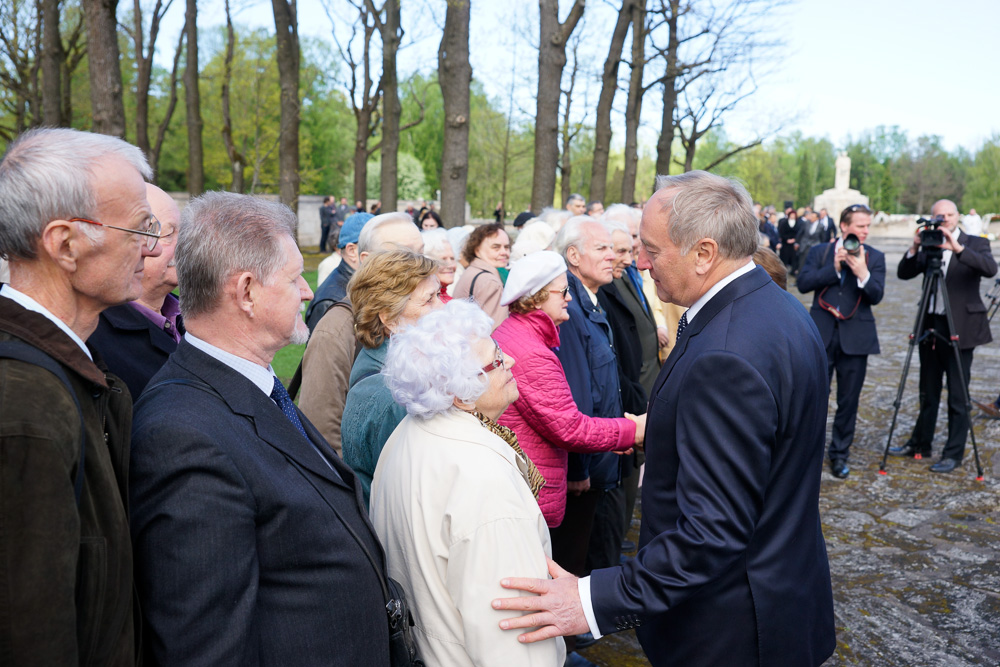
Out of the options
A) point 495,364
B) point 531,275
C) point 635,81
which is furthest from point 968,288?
point 635,81

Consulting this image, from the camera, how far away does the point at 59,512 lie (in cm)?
131

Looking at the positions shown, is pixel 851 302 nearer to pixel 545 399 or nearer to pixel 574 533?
pixel 574 533

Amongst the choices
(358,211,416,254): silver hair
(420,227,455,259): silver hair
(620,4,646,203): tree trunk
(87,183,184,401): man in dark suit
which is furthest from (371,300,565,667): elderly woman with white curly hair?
(620,4,646,203): tree trunk

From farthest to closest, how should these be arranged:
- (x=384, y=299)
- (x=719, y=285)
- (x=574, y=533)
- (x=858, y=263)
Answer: (x=858, y=263) < (x=574, y=533) < (x=384, y=299) < (x=719, y=285)

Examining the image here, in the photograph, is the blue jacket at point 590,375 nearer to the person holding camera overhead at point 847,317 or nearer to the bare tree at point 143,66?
the person holding camera overhead at point 847,317

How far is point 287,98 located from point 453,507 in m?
15.1

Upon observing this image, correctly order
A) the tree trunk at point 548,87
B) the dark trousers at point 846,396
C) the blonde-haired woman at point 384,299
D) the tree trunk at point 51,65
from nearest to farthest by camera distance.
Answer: the blonde-haired woman at point 384,299 < the dark trousers at point 846,396 < the tree trunk at point 548,87 < the tree trunk at point 51,65

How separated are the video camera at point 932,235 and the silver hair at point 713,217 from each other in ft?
16.5

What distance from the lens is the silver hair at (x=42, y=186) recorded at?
148cm

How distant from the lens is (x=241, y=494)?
5.33 feet

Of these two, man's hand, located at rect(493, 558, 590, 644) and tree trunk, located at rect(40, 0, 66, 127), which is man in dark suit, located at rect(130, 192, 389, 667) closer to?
man's hand, located at rect(493, 558, 590, 644)

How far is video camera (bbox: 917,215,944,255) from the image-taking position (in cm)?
650

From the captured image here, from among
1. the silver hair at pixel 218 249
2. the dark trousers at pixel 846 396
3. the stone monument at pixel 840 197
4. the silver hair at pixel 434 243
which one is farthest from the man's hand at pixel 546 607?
the stone monument at pixel 840 197

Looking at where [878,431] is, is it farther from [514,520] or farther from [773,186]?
[773,186]
